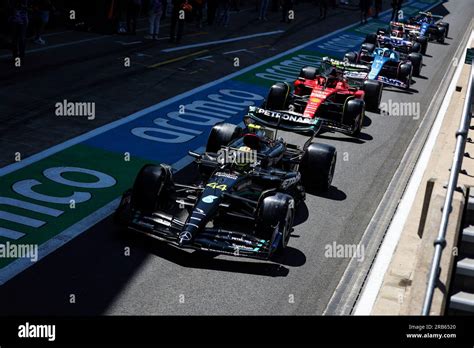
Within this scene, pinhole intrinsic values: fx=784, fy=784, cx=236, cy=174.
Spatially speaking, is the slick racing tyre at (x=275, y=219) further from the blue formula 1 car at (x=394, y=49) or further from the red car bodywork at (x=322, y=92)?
the blue formula 1 car at (x=394, y=49)

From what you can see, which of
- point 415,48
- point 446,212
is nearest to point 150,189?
point 446,212

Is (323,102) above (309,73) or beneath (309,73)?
beneath

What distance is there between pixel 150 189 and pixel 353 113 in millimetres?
7978

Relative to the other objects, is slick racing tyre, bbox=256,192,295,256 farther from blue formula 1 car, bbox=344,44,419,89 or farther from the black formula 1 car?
blue formula 1 car, bbox=344,44,419,89

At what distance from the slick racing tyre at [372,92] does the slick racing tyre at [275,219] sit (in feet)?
34.9

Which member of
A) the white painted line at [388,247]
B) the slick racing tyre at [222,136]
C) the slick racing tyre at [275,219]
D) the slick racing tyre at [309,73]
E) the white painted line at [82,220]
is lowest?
the white painted line at [388,247]

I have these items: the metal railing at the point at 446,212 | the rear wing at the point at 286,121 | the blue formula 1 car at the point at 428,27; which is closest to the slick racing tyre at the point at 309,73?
the rear wing at the point at 286,121

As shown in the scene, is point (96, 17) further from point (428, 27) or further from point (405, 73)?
point (428, 27)

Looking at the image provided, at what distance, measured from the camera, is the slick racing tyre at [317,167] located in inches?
523

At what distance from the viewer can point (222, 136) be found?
45.5 ft

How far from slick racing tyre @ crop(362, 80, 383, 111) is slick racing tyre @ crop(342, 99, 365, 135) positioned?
305cm

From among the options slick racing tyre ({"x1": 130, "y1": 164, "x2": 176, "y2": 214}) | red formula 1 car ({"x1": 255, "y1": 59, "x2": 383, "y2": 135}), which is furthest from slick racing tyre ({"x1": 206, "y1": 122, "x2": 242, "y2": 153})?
red formula 1 car ({"x1": 255, "y1": 59, "x2": 383, "y2": 135})

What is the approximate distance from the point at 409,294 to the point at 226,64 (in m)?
18.6

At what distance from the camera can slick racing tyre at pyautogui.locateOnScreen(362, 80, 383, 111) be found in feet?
68.3
